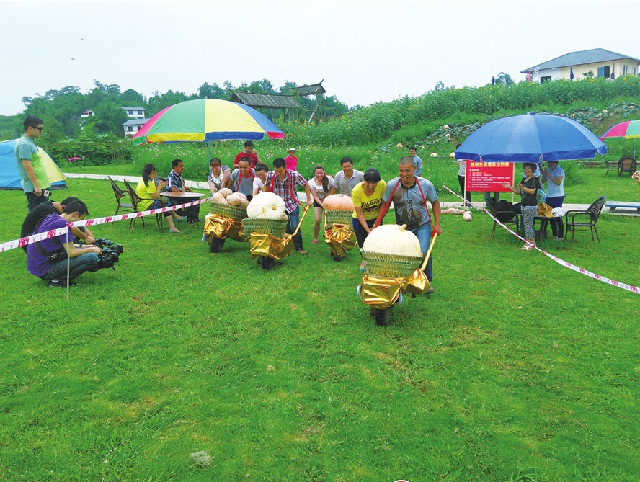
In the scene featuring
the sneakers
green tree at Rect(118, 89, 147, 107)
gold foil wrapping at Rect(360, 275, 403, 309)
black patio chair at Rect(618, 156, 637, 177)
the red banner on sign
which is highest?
green tree at Rect(118, 89, 147, 107)

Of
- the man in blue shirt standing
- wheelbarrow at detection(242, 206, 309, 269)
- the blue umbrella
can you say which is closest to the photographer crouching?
the man in blue shirt standing

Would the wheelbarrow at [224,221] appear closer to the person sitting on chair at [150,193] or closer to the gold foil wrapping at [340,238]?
the gold foil wrapping at [340,238]

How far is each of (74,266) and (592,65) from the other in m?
57.8

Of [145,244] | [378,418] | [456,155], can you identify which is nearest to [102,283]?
[145,244]

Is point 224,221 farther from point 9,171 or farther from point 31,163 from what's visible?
point 9,171

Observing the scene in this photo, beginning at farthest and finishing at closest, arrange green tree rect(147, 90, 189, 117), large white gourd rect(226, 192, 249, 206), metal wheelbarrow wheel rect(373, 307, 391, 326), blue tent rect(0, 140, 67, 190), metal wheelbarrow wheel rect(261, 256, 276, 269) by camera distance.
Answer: green tree rect(147, 90, 189, 117) < blue tent rect(0, 140, 67, 190) < large white gourd rect(226, 192, 249, 206) < metal wheelbarrow wheel rect(261, 256, 276, 269) < metal wheelbarrow wheel rect(373, 307, 391, 326)

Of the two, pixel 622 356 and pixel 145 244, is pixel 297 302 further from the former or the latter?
pixel 145 244

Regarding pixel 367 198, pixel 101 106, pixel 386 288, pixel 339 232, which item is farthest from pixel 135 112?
pixel 386 288

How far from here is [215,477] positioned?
328cm

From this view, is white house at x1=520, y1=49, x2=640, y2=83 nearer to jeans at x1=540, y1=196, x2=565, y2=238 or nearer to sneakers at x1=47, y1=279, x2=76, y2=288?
jeans at x1=540, y1=196, x2=565, y2=238

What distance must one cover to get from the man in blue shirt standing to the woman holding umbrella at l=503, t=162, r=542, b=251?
842cm

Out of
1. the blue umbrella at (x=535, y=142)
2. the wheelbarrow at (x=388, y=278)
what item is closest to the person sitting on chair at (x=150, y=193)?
the blue umbrella at (x=535, y=142)

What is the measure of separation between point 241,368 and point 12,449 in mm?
1939

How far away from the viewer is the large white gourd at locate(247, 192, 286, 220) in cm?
783
